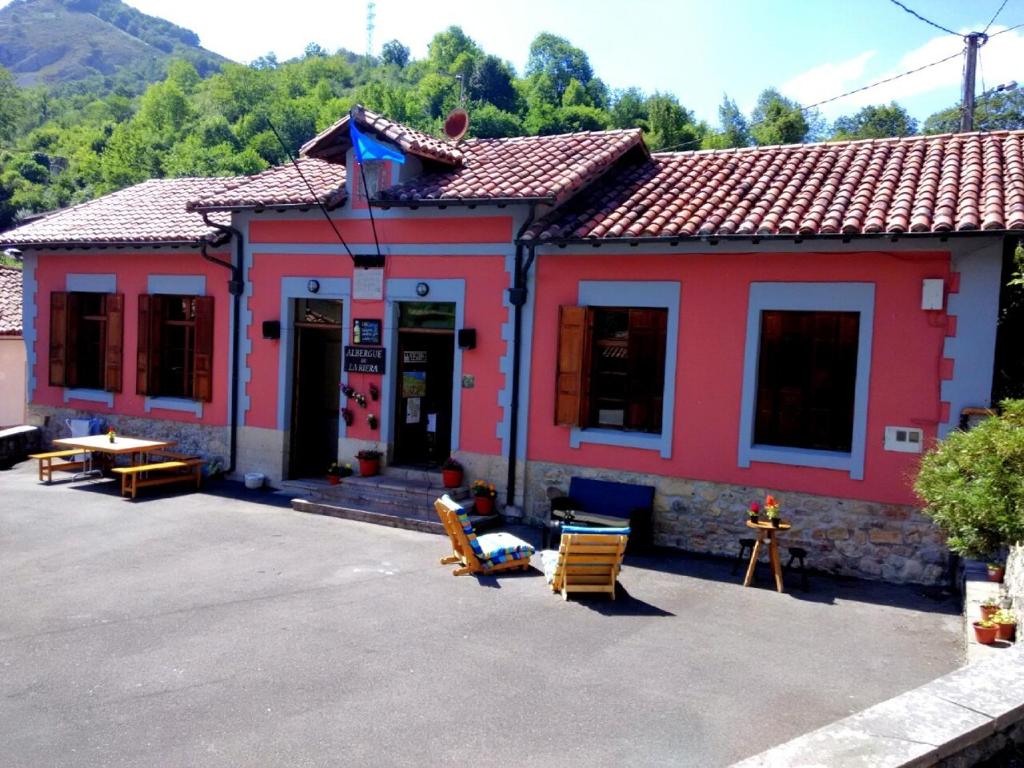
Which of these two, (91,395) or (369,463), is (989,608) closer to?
(369,463)

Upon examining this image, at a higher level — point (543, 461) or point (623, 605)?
point (543, 461)

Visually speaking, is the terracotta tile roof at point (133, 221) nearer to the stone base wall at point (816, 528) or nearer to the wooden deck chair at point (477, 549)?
the wooden deck chair at point (477, 549)

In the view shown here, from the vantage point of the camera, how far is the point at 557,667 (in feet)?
21.9

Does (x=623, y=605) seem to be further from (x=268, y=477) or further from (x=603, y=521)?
(x=268, y=477)

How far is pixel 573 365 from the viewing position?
35.9 feet

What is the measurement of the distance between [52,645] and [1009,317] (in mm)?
10520

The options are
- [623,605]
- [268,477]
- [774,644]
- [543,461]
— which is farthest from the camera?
[268,477]

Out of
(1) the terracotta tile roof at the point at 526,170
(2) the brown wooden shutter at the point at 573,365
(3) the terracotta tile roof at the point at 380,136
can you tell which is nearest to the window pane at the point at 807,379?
(2) the brown wooden shutter at the point at 573,365

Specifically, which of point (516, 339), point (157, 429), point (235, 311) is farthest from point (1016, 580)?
point (157, 429)

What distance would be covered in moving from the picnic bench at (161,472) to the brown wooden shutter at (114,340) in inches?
66.0

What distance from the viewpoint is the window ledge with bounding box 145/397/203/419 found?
46.5 ft

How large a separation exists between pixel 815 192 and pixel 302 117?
241 feet

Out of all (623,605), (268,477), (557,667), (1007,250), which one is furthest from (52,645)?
(1007,250)

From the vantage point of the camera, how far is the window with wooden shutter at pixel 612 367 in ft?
35.4
